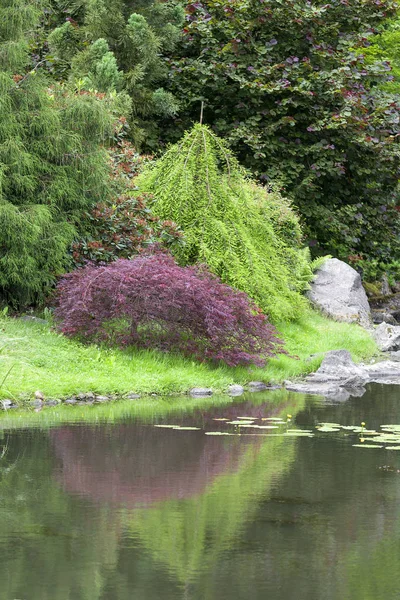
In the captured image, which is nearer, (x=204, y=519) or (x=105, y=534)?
(x=105, y=534)

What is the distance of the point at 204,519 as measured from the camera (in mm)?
6570

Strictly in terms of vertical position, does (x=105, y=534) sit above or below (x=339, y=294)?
above

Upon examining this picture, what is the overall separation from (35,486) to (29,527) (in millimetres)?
1198

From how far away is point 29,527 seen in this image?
621cm

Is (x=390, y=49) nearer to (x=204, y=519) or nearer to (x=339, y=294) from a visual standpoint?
(x=339, y=294)

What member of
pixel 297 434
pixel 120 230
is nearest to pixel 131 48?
pixel 120 230

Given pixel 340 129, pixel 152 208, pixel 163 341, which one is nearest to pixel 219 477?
pixel 163 341

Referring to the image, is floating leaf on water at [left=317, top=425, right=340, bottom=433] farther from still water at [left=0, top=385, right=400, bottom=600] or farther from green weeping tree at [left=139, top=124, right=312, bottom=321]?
green weeping tree at [left=139, top=124, right=312, bottom=321]

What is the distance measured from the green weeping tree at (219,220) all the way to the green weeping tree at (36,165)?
1.87 m

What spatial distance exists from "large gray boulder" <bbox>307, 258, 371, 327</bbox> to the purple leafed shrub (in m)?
6.66

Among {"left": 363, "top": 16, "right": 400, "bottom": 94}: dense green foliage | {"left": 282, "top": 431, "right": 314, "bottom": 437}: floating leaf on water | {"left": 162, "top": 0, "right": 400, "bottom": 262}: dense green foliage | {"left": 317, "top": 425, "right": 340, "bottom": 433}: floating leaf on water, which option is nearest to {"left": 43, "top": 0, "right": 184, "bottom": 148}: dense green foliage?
{"left": 162, "top": 0, "right": 400, "bottom": 262}: dense green foliage

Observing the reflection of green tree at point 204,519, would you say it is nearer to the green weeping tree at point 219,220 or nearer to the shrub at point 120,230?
the shrub at point 120,230

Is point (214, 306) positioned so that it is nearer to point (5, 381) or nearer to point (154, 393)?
point (154, 393)

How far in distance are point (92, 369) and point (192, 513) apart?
21.3 ft
